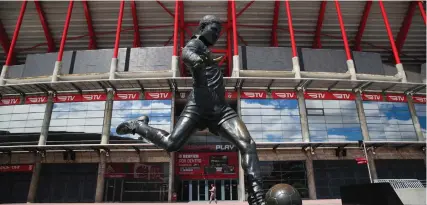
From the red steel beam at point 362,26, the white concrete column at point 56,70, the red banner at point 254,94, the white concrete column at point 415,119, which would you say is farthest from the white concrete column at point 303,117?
the white concrete column at point 56,70

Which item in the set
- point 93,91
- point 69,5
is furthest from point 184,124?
point 69,5

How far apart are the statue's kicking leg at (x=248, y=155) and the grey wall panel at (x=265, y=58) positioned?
20139 mm

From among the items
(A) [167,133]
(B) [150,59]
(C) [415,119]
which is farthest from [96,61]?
(C) [415,119]

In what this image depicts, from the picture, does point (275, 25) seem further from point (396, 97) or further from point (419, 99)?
point (419, 99)

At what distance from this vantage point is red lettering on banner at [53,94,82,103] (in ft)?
76.1

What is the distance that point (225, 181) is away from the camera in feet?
75.5

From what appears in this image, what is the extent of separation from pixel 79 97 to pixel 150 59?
6506 millimetres

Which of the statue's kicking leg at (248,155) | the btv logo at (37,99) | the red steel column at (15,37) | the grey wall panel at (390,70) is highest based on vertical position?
the red steel column at (15,37)

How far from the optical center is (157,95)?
2292 cm

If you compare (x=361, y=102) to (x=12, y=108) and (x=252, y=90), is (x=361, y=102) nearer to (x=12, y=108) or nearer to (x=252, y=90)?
(x=252, y=90)

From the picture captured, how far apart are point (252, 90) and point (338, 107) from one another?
Answer: 23.6 ft

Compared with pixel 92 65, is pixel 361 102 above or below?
below

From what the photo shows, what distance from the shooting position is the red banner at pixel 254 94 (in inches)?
909

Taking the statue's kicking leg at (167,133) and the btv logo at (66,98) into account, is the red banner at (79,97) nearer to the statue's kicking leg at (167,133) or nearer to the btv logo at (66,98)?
the btv logo at (66,98)
